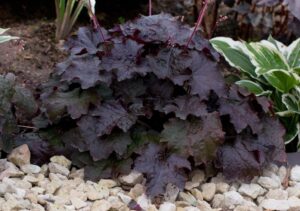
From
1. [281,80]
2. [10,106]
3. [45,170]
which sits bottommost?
[45,170]

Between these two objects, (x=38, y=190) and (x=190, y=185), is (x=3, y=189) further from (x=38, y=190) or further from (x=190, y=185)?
(x=190, y=185)

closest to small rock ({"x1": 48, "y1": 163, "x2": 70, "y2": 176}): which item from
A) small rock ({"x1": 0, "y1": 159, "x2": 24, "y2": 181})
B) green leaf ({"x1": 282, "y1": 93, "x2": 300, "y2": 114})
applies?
small rock ({"x1": 0, "y1": 159, "x2": 24, "y2": 181})

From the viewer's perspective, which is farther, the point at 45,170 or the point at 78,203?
the point at 45,170

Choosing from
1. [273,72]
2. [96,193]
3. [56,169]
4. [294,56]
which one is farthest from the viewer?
[294,56]

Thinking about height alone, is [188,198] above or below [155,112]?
below

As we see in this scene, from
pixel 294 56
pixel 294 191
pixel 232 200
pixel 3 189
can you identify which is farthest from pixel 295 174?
pixel 3 189

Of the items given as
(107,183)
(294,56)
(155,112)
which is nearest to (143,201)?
(107,183)

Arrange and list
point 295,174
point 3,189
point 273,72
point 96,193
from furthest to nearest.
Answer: point 273,72
point 295,174
point 96,193
point 3,189
